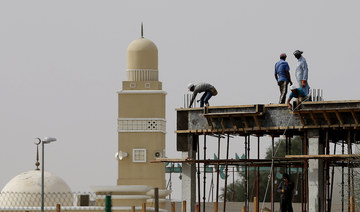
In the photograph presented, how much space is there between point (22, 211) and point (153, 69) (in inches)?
663

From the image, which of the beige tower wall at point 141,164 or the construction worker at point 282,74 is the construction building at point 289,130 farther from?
the beige tower wall at point 141,164

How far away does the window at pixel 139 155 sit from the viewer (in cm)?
7088

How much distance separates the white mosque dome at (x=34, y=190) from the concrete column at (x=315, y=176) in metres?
18.8

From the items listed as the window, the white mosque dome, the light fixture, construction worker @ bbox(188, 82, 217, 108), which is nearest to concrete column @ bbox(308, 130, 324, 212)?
construction worker @ bbox(188, 82, 217, 108)

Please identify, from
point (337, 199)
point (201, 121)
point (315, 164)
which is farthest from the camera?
point (337, 199)

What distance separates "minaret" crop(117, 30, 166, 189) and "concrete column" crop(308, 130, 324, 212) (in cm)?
2860

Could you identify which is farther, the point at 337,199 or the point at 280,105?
the point at 337,199

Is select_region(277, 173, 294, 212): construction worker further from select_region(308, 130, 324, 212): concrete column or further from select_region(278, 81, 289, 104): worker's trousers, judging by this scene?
select_region(278, 81, 289, 104): worker's trousers

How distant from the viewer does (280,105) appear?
142ft

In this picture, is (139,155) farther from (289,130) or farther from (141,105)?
(289,130)

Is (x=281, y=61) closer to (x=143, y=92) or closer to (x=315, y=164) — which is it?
(x=315, y=164)

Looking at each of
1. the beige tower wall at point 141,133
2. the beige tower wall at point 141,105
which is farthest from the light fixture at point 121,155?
the beige tower wall at point 141,105

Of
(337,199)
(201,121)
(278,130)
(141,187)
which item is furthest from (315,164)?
(337,199)

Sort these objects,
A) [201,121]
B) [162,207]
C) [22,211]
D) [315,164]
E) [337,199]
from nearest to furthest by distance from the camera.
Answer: [315,164], [201,121], [22,211], [162,207], [337,199]
